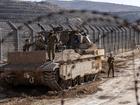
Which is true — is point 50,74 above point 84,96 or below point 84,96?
above

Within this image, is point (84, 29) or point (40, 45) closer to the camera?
point (40, 45)

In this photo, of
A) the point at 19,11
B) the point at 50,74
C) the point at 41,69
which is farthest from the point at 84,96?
the point at 19,11

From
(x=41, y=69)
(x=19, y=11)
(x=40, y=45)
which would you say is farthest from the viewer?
(x=19, y=11)

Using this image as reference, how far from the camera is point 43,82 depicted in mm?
16391

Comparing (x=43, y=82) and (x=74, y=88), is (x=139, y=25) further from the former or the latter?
(x=74, y=88)

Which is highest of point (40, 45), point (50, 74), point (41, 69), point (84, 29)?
point (84, 29)

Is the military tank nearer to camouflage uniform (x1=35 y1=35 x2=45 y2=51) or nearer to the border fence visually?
the border fence

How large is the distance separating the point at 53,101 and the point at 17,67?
249cm

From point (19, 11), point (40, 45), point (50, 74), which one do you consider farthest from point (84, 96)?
point (19, 11)

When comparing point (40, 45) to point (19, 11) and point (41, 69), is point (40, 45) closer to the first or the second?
point (41, 69)

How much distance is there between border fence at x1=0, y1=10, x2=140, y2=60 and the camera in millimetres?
4600

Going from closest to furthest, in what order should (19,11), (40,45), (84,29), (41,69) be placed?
(41,69)
(40,45)
(84,29)
(19,11)

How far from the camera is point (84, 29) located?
3042 cm

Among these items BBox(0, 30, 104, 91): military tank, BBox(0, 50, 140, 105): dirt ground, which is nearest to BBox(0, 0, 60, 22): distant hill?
BBox(0, 50, 140, 105): dirt ground
